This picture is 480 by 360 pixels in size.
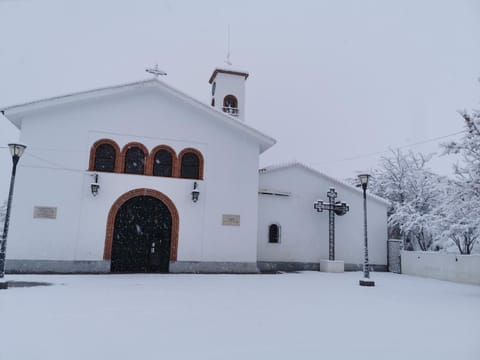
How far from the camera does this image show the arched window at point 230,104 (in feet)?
76.6

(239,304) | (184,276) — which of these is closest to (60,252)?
(184,276)

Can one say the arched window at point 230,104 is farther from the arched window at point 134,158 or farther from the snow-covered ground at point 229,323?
the snow-covered ground at point 229,323

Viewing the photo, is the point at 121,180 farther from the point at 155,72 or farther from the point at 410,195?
the point at 410,195

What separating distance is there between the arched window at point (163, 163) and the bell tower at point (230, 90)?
867cm

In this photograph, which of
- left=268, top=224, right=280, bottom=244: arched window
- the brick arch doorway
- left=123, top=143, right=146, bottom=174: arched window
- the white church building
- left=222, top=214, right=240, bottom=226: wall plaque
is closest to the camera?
the white church building

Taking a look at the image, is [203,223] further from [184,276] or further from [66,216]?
[66,216]

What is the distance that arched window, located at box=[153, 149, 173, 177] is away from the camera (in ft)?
51.1

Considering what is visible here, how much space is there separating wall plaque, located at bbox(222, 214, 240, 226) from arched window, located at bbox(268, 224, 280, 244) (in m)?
3.03

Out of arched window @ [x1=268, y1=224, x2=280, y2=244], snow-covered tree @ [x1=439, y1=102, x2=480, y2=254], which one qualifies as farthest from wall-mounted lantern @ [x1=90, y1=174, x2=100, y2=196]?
snow-covered tree @ [x1=439, y1=102, x2=480, y2=254]

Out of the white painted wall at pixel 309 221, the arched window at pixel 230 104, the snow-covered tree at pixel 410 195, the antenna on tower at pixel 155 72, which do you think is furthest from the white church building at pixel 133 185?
the snow-covered tree at pixel 410 195

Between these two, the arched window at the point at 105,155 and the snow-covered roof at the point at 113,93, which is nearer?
the snow-covered roof at the point at 113,93

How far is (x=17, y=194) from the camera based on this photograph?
45.8 feet

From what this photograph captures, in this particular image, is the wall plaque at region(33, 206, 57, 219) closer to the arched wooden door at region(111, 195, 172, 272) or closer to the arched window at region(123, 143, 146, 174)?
the arched wooden door at region(111, 195, 172, 272)

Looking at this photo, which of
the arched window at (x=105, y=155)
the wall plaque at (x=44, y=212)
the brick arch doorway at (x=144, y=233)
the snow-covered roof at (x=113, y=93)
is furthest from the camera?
the brick arch doorway at (x=144, y=233)
